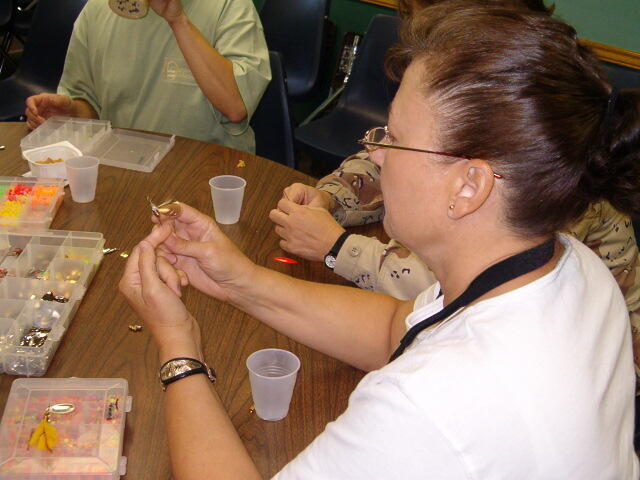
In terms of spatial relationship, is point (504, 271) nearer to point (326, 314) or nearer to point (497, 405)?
point (497, 405)

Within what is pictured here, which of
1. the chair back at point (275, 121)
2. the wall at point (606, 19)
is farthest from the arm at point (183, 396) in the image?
the wall at point (606, 19)

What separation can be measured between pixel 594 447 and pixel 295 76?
10.5 ft

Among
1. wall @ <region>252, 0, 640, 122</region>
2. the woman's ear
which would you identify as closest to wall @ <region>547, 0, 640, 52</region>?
wall @ <region>252, 0, 640, 122</region>

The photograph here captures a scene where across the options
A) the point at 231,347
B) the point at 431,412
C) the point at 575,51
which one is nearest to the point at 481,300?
the point at 431,412

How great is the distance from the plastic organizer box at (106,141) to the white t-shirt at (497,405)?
4.33 ft

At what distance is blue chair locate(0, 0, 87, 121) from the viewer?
3.21 m

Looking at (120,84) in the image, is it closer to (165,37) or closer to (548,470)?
(165,37)

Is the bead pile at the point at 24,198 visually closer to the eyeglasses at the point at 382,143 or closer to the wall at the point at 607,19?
the eyeglasses at the point at 382,143

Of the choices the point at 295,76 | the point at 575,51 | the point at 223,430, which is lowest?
the point at 295,76

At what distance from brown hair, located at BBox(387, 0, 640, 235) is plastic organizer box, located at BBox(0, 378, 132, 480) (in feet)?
2.24

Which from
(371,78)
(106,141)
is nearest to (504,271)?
(106,141)

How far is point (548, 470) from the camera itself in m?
0.79

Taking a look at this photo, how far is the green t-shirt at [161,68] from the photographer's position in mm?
2236

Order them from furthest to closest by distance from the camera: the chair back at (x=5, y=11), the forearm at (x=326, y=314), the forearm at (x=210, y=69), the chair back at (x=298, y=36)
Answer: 1. the chair back at (x=5, y=11)
2. the chair back at (x=298, y=36)
3. the forearm at (x=210, y=69)
4. the forearm at (x=326, y=314)
